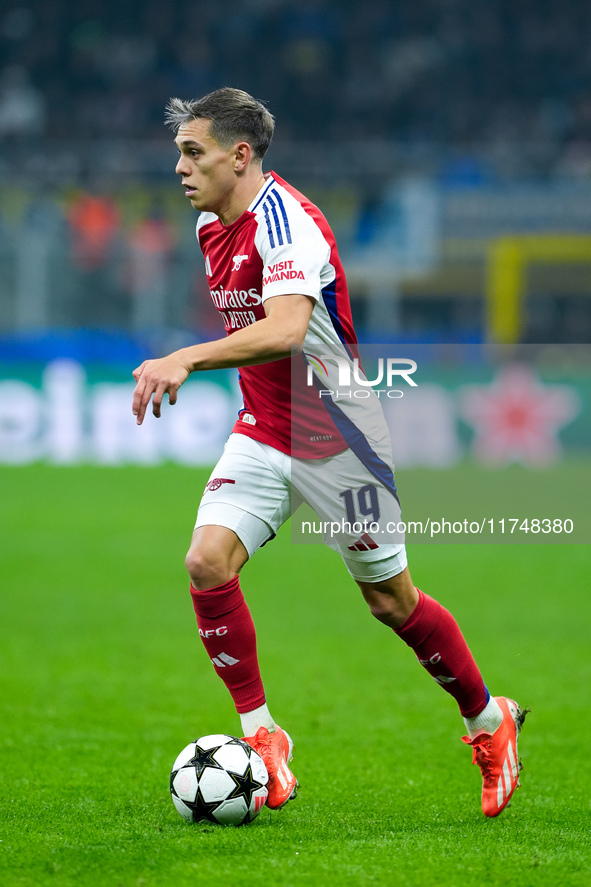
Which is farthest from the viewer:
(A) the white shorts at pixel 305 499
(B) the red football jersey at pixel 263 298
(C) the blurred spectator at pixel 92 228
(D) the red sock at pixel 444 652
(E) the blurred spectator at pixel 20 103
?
(E) the blurred spectator at pixel 20 103

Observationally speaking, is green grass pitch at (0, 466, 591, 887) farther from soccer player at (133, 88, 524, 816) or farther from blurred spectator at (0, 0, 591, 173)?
blurred spectator at (0, 0, 591, 173)

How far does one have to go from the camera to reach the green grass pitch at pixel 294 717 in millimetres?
3037

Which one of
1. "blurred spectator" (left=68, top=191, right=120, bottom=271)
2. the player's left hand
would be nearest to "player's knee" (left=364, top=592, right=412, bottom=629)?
the player's left hand

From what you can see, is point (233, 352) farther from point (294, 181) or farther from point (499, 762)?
point (294, 181)

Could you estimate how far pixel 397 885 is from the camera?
2.80 metres

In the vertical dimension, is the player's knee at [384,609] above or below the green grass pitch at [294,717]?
above

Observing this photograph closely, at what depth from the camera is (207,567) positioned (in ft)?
11.4

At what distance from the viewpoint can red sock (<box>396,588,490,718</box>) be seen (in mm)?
3695

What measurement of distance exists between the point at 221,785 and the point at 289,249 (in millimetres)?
1631

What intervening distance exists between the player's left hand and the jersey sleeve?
0.45m

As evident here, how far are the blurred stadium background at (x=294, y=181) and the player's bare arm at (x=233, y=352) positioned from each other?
1148 cm

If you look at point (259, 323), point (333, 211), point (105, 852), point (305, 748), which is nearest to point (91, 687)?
point (305, 748)

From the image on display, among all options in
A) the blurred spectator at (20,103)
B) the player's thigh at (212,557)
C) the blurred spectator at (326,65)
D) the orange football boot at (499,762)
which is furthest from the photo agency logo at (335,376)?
the blurred spectator at (20,103)

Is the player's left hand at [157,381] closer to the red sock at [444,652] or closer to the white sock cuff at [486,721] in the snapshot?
the red sock at [444,652]
